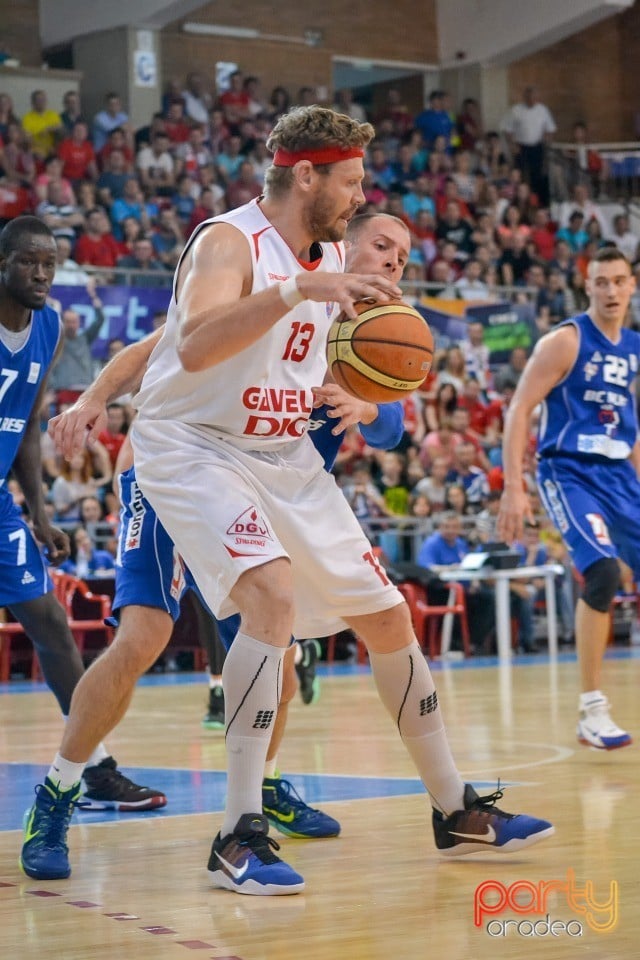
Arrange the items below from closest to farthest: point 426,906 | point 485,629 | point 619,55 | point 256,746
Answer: point 426,906 < point 256,746 < point 485,629 < point 619,55

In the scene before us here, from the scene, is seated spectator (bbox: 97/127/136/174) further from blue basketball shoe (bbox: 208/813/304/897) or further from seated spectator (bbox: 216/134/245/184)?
blue basketball shoe (bbox: 208/813/304/897)

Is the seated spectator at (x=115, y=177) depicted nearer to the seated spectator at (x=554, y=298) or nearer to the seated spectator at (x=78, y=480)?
the seated spectator at (x=78, y=480)

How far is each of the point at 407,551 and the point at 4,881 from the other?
12.1 meters

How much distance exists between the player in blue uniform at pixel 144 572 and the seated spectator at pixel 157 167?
14.1 metres

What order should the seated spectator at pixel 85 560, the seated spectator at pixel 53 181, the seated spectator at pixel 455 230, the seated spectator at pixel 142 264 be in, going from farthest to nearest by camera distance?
1. the seated spectator at pixel 455 230
2. the seated spectator at pixel 53 181
3. the seated spectator at pixel 142 264
4. the seated spectator at pixel 85 560

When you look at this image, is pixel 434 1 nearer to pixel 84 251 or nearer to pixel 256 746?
pixel 84 251

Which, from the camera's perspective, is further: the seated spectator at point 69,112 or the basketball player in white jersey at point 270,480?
the seated spectator at point 69,112

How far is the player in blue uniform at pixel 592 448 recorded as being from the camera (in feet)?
23.3

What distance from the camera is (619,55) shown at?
29375 mm

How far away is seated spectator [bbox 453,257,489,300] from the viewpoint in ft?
65.1

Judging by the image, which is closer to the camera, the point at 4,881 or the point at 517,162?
the point at 4,881

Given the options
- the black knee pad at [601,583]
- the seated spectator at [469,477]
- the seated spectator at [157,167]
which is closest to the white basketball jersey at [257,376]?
the black knee pad at [601,583]

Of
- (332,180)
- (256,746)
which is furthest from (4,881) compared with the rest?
(332,180)

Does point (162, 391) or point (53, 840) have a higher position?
point (162, 391)
